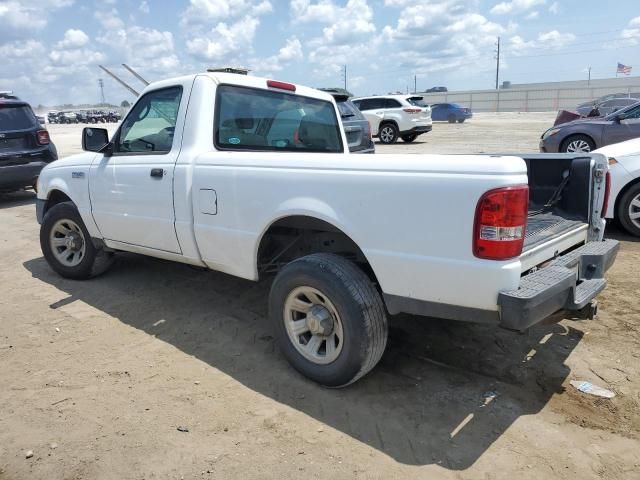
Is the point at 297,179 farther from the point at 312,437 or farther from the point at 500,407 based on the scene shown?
the point at 500,407

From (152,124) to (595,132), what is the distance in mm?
9385

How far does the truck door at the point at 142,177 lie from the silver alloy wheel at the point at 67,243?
673mm

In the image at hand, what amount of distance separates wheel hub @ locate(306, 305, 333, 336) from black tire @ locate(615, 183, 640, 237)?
4824 millimetres

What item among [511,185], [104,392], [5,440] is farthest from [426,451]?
[5,440]

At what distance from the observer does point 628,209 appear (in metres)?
6.19

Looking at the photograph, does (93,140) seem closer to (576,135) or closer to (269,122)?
(269,122)

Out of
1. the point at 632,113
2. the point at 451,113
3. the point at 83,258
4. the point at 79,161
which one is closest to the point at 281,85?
the point at 79,161

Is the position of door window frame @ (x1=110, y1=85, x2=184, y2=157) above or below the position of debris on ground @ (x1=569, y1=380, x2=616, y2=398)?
above

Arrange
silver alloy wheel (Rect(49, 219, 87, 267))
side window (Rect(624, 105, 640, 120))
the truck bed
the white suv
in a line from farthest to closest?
the white suv
side window (Rect(624, 105, 640, 120))
silver alloy wheel (Rect(49, 219, 87, 267))
the truck bed

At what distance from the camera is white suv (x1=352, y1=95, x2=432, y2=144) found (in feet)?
64.1

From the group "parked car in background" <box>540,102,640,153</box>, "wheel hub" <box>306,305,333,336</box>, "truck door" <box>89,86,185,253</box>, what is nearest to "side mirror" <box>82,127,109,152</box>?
"truck door" <box>89,86,185,253</box>

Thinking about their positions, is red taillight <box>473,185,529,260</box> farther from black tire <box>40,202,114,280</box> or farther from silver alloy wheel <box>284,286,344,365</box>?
black tire <box>40,202,114,280</box>

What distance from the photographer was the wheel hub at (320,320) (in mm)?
3119

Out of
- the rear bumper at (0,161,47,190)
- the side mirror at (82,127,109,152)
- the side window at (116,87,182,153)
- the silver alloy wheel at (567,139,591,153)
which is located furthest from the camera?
the silver alloy wheel at (567,139,591,153)
